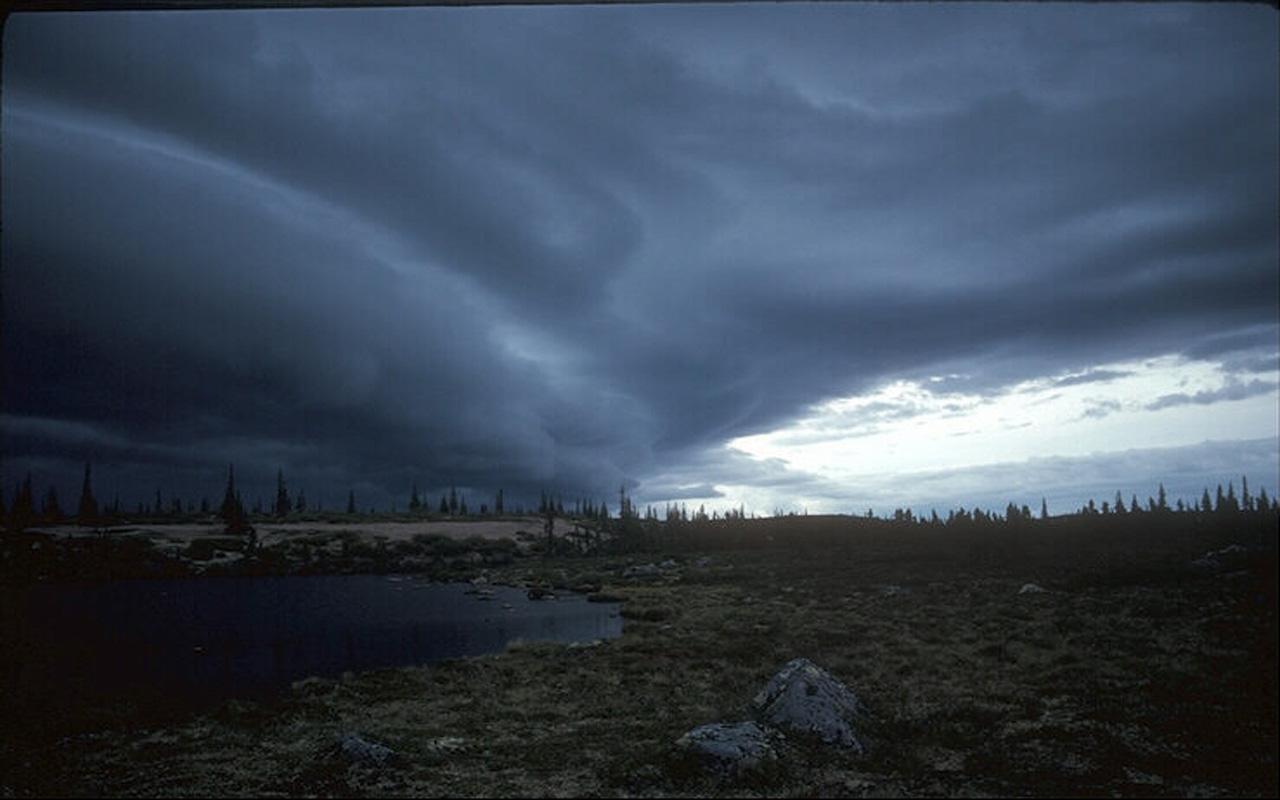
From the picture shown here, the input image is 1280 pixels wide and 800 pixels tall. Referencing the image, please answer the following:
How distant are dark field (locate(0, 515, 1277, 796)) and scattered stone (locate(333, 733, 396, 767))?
0.40 meters

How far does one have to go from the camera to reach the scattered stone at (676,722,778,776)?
1492cm

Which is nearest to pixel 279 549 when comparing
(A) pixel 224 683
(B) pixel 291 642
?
(B) pixel 291 642

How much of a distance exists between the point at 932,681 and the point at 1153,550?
43012 mm

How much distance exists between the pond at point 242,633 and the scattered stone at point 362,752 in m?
18.3

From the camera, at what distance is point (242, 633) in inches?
2052

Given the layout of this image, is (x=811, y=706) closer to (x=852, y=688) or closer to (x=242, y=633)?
(x=852, y=688)

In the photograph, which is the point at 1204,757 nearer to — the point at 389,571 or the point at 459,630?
the point at 459,630

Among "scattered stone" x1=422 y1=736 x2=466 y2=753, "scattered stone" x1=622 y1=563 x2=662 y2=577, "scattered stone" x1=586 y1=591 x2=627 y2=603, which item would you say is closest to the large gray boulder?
"scattered stone" x1=422 y1=736 x2=466 y2=753

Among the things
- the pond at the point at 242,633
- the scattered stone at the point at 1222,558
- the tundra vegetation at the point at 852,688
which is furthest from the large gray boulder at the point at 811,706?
the scattered stone at the point at 1222,558

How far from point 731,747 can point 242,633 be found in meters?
53.0

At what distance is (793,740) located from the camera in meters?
16.9

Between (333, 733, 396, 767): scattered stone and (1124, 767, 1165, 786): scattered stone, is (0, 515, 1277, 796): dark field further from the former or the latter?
(333, 733, 396, 767): scattered stone

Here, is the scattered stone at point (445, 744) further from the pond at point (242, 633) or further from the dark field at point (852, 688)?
the pond at point (242, 633)

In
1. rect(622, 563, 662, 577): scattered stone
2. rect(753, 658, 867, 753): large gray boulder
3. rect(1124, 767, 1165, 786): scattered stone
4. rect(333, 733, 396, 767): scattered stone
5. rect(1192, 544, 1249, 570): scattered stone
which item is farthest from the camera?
rect(622, 563, 662, 577): scattered stone
